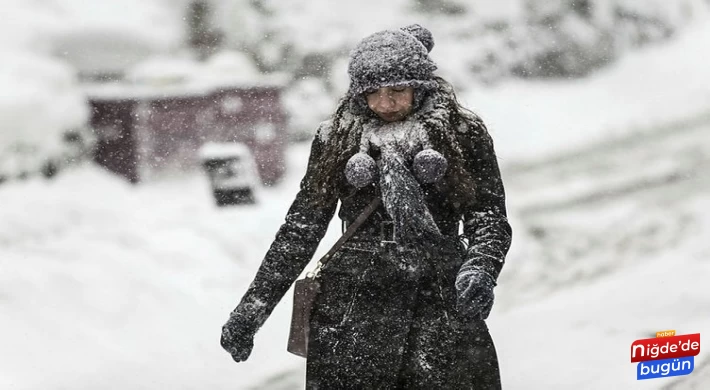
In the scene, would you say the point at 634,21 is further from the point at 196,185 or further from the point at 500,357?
the point at 196,185

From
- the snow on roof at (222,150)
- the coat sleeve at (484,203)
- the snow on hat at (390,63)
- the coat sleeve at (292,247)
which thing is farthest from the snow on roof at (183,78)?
the coat sleeve at (484,203)

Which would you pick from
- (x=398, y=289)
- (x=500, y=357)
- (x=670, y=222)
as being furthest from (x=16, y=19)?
(x=670, y=222)

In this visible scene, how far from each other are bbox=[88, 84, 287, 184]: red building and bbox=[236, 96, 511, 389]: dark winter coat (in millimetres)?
671

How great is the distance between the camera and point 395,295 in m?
2.32

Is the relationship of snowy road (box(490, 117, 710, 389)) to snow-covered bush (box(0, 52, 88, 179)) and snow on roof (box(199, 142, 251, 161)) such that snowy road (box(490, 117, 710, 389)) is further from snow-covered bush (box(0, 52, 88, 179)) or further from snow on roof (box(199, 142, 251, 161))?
snow-covered bush (box(0, 52, 88, 179))

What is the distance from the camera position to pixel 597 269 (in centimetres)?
380

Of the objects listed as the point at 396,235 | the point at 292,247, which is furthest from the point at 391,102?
the point at 292,247

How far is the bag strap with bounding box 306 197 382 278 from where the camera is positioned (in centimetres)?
229

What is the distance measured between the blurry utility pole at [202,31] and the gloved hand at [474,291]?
1274 millimetres

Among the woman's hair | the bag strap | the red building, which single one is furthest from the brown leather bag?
the red building

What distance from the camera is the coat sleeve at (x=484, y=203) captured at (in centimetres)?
226

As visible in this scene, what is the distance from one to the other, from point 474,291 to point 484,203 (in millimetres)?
258

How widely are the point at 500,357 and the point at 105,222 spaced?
1484 mm

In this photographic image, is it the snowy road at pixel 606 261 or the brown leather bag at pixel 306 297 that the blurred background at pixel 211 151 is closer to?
the snowy road at pixel 606 261
